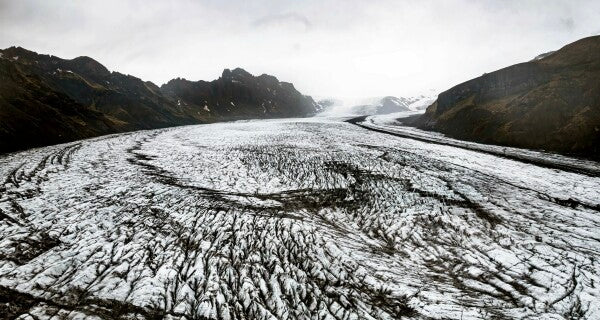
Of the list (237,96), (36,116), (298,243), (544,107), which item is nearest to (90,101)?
(36,116)

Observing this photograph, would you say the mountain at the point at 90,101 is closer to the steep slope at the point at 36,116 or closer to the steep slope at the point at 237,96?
the steep slope at the point at 36,116

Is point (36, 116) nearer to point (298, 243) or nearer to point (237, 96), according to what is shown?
point (298, 243)

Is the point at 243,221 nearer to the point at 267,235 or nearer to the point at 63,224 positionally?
the point at 267,235

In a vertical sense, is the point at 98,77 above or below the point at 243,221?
above

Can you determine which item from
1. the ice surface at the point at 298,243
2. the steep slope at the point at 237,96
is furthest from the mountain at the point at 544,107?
the steep slope at the point at 237,96

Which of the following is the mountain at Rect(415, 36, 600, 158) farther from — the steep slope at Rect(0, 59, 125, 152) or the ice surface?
the steep slope at Rect(0, 59, 125, 152)

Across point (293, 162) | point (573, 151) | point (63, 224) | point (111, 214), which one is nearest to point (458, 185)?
point (293, 162)
